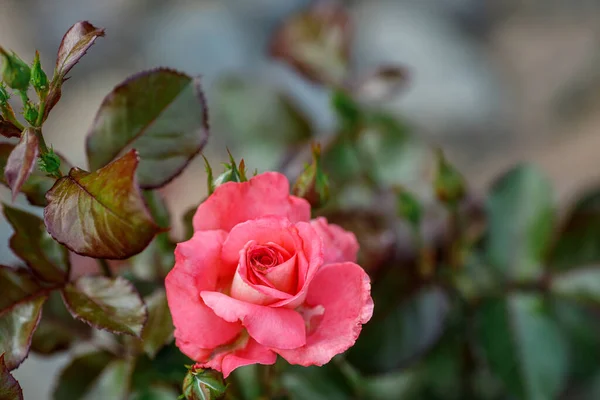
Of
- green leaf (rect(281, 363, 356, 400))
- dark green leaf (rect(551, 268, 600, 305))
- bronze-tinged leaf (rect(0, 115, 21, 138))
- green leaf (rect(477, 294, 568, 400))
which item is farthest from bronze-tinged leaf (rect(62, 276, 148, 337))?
dark green leaf (rect(551, 268, 600, 305))

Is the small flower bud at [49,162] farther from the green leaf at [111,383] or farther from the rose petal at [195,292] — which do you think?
the green leaf at [111,383]

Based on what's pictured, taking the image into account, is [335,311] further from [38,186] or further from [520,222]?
[520,222]

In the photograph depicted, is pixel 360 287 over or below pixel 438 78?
over

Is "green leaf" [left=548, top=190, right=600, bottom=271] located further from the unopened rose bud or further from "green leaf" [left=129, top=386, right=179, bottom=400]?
"green leaf" [left=129, top=386, right=179, bottom=400]

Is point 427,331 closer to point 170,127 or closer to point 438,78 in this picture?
point 170,127

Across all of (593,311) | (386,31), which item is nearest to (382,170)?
(593,311)

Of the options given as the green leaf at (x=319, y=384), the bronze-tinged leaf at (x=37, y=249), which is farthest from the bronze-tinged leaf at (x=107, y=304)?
the green leaf at (x=319, y=384)
